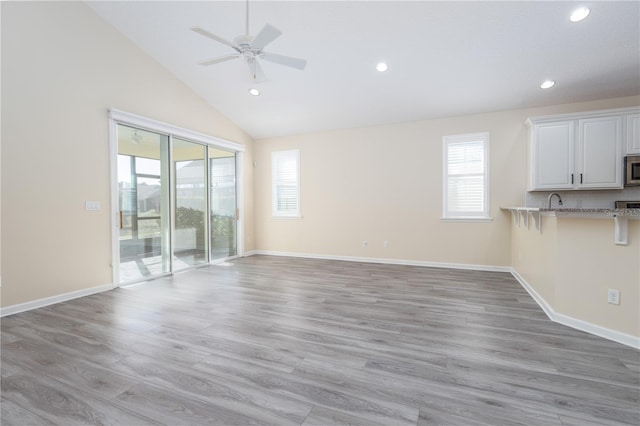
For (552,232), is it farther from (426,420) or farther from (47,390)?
(47,390)

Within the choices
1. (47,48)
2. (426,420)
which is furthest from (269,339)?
(47,48)

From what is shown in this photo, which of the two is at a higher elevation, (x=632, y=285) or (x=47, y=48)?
(x=47, y=48)

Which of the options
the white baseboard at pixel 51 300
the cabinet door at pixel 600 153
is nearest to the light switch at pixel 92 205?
the white baseboard at pixel 51 300

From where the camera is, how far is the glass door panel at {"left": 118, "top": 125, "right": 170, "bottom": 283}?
449 centimetres

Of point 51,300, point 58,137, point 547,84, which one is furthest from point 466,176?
point 51,300

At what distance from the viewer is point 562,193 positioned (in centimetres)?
471

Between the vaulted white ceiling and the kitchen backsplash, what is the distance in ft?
4.74

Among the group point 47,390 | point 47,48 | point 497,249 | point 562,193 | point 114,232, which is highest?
point 47,48

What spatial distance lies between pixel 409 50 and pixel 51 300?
5.52 m

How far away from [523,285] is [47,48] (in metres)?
6.89

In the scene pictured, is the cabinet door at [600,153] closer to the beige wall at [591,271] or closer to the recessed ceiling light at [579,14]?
the recessed ceiling light at [579,14]

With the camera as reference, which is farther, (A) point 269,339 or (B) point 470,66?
(B) point 470,66

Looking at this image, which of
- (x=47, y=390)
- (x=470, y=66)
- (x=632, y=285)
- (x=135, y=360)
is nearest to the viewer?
(x=47, y=390)

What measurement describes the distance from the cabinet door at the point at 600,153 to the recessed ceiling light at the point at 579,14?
5.32 ft
